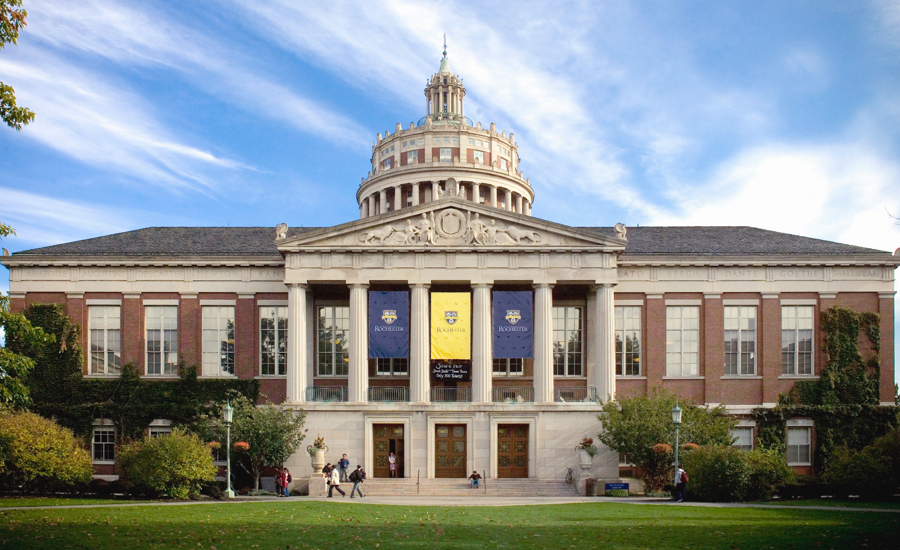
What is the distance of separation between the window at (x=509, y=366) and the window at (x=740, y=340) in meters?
12.6

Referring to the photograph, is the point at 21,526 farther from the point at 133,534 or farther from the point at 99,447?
the point at 99,447

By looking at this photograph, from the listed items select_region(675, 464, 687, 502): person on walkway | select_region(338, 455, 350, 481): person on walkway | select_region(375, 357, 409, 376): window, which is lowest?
select_region(338, 455, 350, 481): person on walkway

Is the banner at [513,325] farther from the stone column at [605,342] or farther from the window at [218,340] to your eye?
the window at [218,340]

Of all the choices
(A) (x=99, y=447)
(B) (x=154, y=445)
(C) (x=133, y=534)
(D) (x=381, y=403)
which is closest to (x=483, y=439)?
(D) (x=381, y=403)

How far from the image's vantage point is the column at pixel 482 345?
158 ft

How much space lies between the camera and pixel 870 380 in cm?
5084

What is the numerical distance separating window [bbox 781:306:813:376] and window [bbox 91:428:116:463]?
40.9m

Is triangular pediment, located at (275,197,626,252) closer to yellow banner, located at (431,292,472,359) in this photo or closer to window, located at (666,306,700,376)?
yellow banner, located at (431,292,472,359)

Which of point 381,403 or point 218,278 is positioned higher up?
point 218,278

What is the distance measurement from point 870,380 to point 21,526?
151 feet

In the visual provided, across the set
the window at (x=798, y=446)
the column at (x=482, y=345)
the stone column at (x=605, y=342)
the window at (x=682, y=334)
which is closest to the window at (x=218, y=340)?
the column at (x=482, y=345)

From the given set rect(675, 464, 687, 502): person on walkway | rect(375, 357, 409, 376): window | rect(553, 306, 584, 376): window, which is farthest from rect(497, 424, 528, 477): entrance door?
rect(675, 464, 687, 502): person on walkway

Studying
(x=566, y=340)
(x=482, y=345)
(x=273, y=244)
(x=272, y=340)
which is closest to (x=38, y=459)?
(x=272, y=340)

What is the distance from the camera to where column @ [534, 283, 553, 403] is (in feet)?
158
